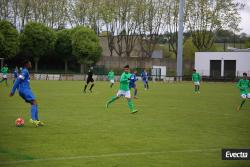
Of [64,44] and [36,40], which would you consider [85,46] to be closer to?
[64,44]

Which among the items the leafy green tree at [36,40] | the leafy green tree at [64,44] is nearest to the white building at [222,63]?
the leafy green tree at [64,44]

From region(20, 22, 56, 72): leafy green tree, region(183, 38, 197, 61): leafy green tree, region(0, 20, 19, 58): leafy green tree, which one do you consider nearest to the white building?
region(183, 38, 197, 61): leafy green tree

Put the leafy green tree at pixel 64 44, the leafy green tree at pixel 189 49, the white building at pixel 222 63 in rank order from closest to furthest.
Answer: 1. the white building at pixel 222 63
2. the leafy green tree at pixel 64 44
3. the leafy green tree at pixel 189 49

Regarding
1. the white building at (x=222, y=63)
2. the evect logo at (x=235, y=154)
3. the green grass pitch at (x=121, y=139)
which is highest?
the white building at (x=222, y=63)

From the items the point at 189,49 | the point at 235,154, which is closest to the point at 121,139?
the point at 235,154

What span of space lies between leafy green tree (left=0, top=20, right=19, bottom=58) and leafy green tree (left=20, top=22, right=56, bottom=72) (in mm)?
2653

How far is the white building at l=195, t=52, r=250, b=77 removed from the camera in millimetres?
70938

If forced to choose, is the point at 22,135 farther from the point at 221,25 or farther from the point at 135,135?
the point at 221,25

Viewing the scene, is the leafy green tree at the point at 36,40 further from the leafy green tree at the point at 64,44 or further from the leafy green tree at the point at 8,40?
the leafy green tree at the point at 64,44

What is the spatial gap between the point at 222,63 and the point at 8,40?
3135cm

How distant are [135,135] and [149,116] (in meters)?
5.52

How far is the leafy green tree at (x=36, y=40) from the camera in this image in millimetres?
71000

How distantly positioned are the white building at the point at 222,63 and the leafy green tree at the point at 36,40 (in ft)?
75.4

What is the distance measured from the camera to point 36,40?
70938 millimetres
